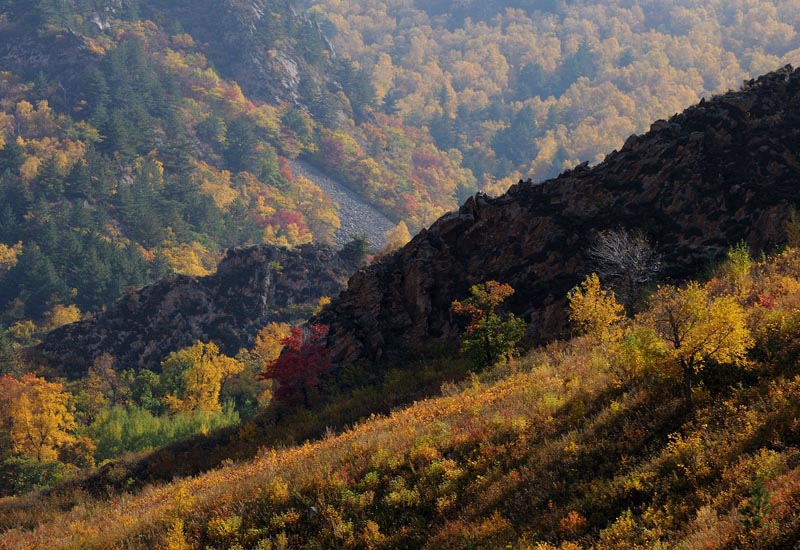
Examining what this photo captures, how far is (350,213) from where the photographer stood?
527 ft

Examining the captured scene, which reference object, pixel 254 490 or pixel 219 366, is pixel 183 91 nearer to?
pixel 219 366

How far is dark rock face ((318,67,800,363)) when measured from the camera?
102 feet

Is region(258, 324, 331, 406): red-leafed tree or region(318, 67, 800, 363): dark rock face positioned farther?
region(258, 324, 331, 406): red-leafed tree

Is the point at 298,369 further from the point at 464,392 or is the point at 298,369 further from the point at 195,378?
the point at 195,378

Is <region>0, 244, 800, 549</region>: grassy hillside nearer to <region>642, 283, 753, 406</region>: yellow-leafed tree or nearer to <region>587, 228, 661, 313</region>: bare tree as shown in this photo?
<region>642, 283, 753, 406</region>: yellow-leafed tree

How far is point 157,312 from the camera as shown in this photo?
73188 mm

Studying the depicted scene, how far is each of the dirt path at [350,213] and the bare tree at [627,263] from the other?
108306mm

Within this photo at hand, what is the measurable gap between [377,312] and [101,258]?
296ft

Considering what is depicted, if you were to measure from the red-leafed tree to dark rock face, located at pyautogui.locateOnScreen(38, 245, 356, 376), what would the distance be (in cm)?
4211

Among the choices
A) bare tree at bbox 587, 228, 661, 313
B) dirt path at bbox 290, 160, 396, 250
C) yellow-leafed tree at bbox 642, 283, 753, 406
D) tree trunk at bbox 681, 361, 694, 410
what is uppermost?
dirt path at bbox 290, 160, 396, 250

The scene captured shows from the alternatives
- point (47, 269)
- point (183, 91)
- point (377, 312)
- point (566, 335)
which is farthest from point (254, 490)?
point (183, 91)

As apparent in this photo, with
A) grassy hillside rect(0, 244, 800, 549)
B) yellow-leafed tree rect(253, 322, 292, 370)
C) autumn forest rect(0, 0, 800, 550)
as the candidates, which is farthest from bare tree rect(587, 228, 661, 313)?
yellow-leafed tree rect(253, 322, 292, 370)

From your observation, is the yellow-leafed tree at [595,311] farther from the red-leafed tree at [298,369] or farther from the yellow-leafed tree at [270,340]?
the yellow-leafed tree at [270,340]

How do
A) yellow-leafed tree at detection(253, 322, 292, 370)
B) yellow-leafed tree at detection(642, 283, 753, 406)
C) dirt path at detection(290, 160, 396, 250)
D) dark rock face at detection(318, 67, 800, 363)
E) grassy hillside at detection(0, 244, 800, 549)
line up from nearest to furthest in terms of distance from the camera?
1. grassy hillside at detection(0, 244, 800, 549)
2. yellow-leafed tree at detection(642, 283, 753, 406)
3. dark rock face at detection(318, 67, 800, 363)
4. yellow-leafed tree at detection(253, 322, 292, 370)
5. dirt path at detection(290, 160, 396, 250)
